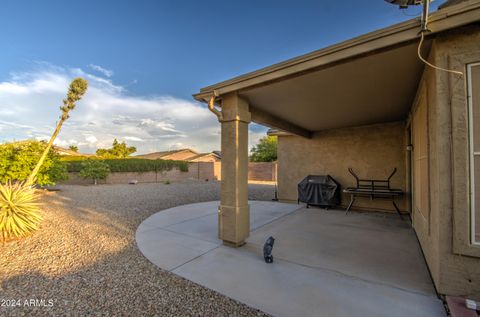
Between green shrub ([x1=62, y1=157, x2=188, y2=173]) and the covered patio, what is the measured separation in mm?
13108

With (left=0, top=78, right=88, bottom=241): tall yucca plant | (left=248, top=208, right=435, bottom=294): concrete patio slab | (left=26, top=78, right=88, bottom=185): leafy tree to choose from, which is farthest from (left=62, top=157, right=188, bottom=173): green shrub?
(left=248, top=208, right=435, bottom=294): concrete patio slab

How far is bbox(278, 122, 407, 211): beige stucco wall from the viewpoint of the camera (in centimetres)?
635

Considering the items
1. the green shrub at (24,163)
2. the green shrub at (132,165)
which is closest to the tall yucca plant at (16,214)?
the green shrub at (24,163)

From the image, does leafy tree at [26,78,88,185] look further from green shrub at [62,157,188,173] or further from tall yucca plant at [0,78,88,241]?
green shrub at [62,157,188,173]

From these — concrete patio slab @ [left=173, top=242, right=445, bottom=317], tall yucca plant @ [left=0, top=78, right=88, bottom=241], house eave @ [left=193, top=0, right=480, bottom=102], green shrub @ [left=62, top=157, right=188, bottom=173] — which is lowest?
concrete patio slab @ [left=173, top=242, right=445, bottom=317]

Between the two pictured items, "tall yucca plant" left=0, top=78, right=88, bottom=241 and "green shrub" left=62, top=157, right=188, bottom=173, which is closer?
"tall yucca plant" left=0, top=78, right=88, bottom=241

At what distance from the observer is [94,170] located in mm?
14938

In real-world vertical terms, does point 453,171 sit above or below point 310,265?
above

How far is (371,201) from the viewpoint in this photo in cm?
672

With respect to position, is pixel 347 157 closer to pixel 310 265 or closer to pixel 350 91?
pixel 350 91

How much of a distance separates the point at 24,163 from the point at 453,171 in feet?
43.7

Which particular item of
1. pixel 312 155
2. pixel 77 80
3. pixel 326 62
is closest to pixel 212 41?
pixel 77 80

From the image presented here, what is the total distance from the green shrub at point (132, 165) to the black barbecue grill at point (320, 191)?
14.3m

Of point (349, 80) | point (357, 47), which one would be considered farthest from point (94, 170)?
point (357, 47)
